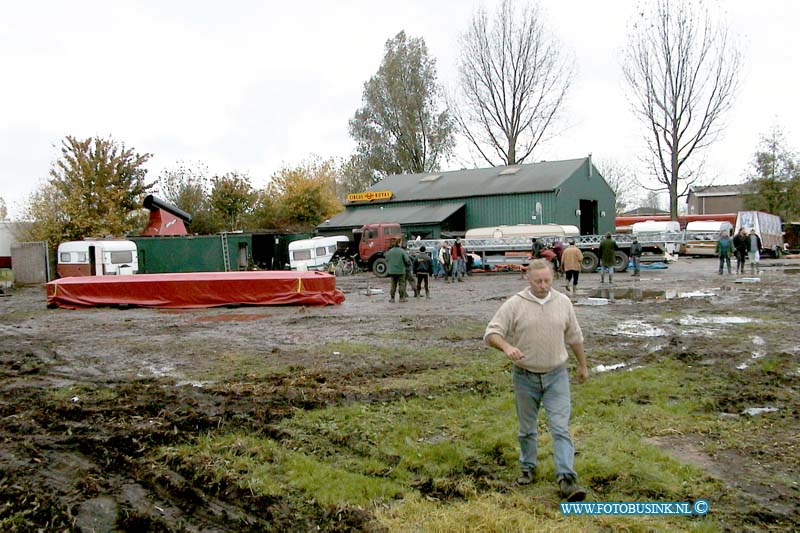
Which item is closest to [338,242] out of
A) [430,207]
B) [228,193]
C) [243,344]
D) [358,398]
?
[430,207]

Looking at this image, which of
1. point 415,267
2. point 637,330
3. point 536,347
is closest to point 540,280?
point 536,347

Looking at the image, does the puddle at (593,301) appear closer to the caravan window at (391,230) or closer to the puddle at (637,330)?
the puddle at (637,330)

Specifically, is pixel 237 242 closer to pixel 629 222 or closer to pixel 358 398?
pixel 358 398

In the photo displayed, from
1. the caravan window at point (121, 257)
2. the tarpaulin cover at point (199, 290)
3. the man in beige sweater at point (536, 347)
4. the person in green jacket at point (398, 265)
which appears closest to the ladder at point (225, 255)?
the caravan window at point (121, 257)

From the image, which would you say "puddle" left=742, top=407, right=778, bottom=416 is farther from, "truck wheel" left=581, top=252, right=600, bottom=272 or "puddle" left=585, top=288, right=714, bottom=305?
"truck wheel" left=581, top=252, right=600, bottom=272

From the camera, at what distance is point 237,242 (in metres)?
34.7

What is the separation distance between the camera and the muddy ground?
13.8 ft

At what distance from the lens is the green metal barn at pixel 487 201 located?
4062 centimetres

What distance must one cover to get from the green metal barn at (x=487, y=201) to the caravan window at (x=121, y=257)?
1572 cm

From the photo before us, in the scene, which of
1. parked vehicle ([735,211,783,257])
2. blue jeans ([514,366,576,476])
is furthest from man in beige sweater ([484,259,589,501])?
parked vehicle ([735,211,783,257])

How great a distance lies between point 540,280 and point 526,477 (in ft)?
4.60

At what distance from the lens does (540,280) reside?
15.5 feet

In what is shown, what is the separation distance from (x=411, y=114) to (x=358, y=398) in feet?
159

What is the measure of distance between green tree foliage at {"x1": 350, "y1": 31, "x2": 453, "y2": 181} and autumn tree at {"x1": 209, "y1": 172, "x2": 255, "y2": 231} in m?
12.5
